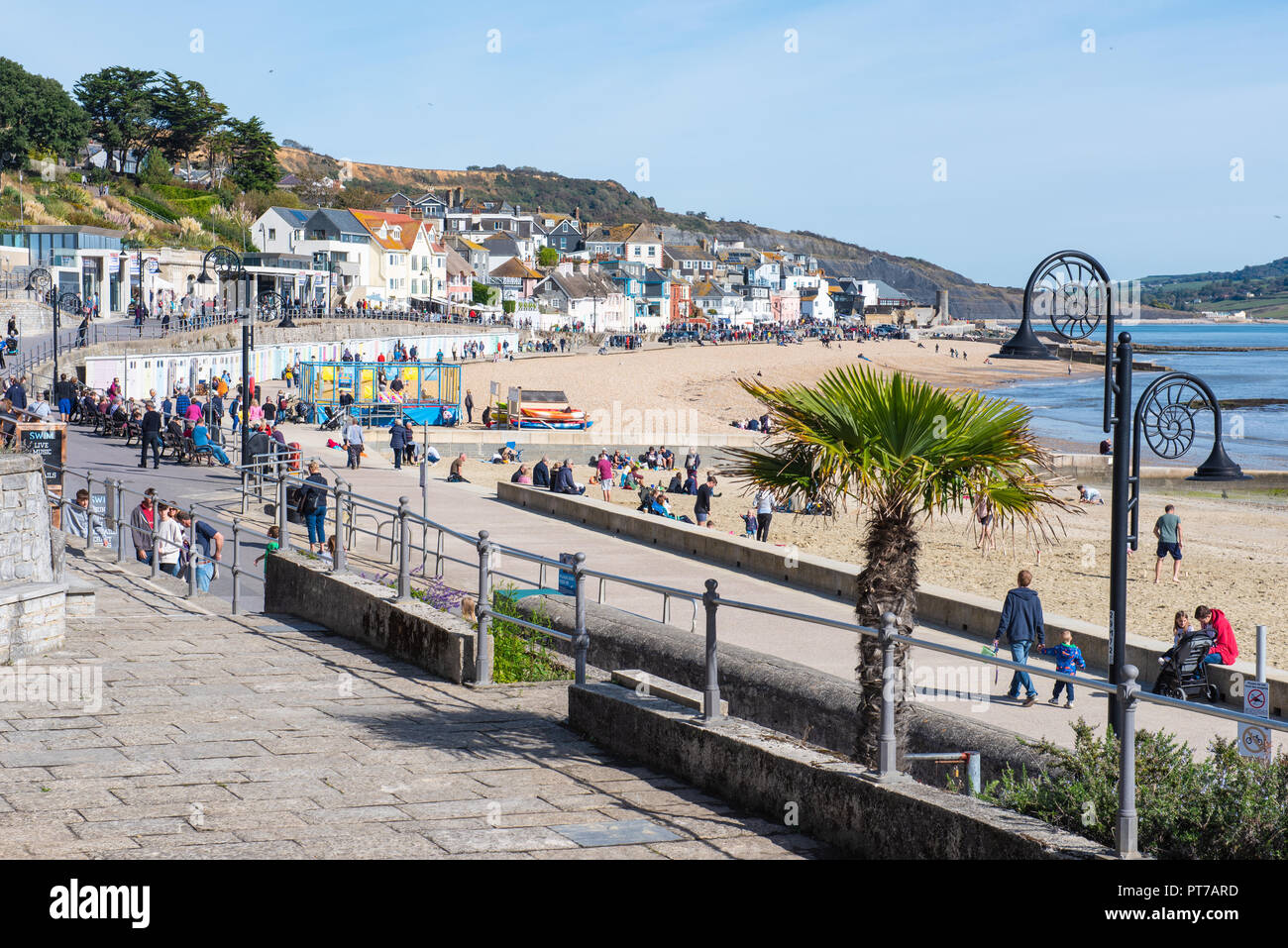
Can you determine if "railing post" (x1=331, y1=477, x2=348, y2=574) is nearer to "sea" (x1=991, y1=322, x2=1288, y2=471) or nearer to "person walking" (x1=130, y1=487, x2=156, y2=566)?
"person walking" (x1=130, y1=487, x2=156, y2=566)

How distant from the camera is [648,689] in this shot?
7.33 meters

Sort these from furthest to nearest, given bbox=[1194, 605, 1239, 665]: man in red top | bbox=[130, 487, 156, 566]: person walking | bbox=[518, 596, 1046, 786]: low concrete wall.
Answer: bbox=[130, 487, 156, 566]: person walking
bbox=[1194, 605, 1239, 665]: man in red top
bbox=[518, 596, 1046, 786]: low concrete wall

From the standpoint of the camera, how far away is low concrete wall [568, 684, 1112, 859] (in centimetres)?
476

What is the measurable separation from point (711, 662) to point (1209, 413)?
70.7 metres

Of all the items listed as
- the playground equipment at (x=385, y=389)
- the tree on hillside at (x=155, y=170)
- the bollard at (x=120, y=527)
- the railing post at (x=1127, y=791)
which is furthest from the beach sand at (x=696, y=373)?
the tree on hillside at (x=155, y=170)

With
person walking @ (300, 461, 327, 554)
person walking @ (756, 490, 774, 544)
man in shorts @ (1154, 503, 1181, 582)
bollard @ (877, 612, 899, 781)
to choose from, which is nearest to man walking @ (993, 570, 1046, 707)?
bollard @ (877, 612, 899, 781)

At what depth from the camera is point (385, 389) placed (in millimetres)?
45562

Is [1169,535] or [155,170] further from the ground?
[155,170]

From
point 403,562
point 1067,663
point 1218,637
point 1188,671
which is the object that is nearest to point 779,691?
point 403,562

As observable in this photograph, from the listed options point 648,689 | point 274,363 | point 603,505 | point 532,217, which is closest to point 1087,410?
point 274,363

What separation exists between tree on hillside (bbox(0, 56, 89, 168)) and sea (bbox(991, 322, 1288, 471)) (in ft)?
221

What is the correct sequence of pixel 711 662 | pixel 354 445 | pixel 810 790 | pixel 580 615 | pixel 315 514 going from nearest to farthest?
1. pixel 810 790
2. pixel 711 662
3. pixel 580 615
4. pixel 315 514
5. pixel 354 445

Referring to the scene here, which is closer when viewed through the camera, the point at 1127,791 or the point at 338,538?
the point at 1127,791

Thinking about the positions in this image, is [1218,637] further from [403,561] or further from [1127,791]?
[1127,791]
